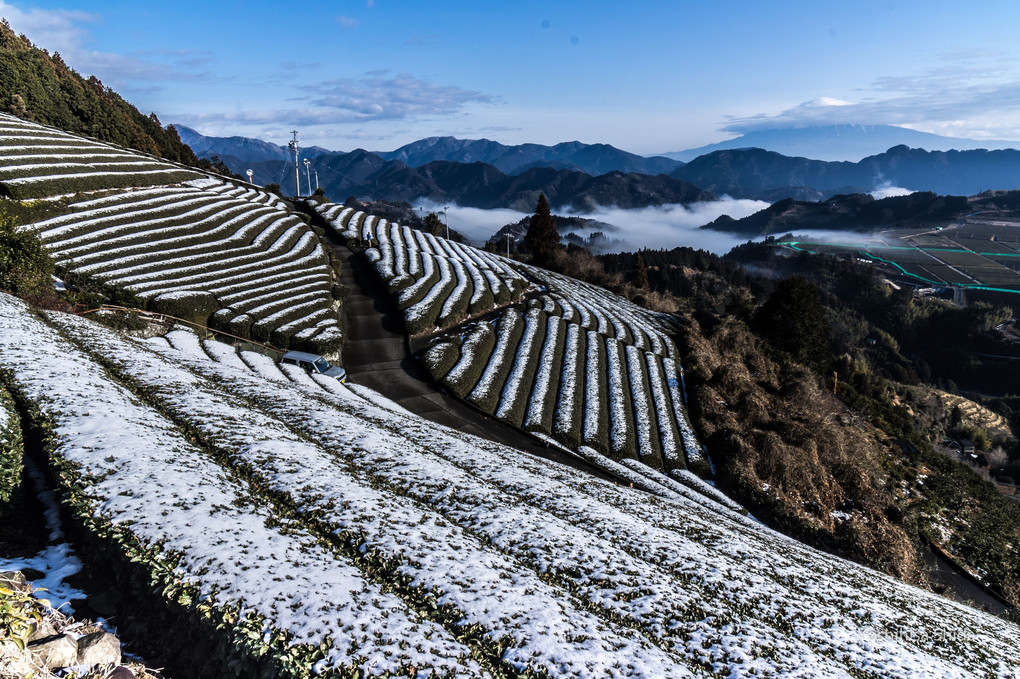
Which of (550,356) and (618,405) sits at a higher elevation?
(550,356)

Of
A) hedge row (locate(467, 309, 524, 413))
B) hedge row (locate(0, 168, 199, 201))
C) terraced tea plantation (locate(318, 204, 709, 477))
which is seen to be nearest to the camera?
terraced tea plantation (locate(318, 204, 709, 477))

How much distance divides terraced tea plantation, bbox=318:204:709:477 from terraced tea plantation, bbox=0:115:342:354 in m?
7.82

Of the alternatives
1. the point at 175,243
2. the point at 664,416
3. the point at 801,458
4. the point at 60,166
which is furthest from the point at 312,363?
the point at 60,166

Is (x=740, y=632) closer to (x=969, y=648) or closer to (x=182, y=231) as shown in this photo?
(x=969, y=648)

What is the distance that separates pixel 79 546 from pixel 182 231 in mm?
39664

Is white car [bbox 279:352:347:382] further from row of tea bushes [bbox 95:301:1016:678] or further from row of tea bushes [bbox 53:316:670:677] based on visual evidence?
row of tea bushes [bbox 53:316:670:677]

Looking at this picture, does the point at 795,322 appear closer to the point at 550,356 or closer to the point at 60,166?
the point at 550,356

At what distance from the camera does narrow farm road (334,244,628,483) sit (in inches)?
1123

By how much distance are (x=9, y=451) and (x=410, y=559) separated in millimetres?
9338

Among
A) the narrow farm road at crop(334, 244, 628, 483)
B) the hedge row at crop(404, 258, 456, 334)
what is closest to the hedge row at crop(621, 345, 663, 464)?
the narrow farm road at crop(334, 244, 628, 483)

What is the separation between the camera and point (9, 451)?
10.7 m

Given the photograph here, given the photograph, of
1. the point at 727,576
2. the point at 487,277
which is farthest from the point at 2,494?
the point at 487,277

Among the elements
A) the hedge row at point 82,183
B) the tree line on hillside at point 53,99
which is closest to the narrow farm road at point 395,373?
the hedge row at point 82,183

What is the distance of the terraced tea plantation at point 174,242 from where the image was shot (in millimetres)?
32219
